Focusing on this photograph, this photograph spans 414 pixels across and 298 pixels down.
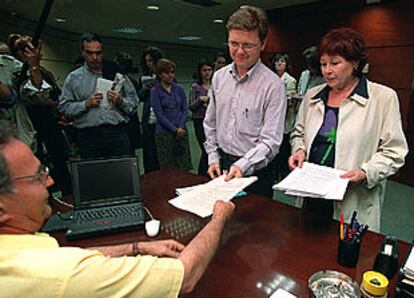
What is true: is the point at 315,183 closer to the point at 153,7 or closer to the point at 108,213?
the point at 108,213

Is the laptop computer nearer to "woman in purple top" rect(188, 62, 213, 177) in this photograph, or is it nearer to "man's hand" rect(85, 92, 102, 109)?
"man's hand" rect(85, 92, 102, 109)

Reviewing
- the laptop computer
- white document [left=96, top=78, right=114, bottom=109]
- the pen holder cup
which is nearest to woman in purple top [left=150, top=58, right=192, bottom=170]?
white document [left=96, top=78, right=114, bottom=109]

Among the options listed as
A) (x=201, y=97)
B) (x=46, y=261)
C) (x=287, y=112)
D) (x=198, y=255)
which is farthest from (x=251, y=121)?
(x=287, y=112)

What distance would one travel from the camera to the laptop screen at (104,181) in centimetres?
124

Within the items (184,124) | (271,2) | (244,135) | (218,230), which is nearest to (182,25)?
(271,2)

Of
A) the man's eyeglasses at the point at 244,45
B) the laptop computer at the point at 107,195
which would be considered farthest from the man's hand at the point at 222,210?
the man's eyeglasses at the point at 244,45

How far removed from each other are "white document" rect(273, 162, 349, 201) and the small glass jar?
31 centimetres

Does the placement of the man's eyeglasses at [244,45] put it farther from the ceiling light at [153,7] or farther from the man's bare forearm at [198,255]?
the ceiling light at [153,7]

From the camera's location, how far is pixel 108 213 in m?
1.21

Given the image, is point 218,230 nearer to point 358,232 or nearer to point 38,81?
point 358,232

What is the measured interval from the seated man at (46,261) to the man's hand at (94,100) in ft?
5.65

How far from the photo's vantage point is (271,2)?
498 centimetres

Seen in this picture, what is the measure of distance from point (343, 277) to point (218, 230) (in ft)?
1.20

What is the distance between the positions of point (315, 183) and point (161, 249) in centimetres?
64
